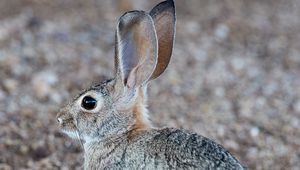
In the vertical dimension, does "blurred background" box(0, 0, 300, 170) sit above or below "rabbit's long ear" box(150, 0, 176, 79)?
above

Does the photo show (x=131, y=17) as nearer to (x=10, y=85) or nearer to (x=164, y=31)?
(x=164, y=31)

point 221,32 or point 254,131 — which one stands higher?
point 221,32

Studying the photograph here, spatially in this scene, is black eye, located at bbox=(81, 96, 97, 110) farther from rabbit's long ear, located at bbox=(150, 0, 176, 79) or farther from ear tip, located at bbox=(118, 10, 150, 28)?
ear tip, located at bbox=(118, 10, 150, 28)

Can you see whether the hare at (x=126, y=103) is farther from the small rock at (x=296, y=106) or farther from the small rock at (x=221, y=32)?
the small rock at (x=221, y=32)

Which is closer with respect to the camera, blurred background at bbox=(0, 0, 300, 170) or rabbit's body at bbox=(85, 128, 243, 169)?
rabbit's body at bbox=(85, 128, 243, 169)

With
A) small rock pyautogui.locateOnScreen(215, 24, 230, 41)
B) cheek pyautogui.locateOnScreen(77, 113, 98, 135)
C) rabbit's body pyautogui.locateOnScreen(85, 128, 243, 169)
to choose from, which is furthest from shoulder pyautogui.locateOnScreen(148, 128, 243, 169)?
small rock pyautogui.locateOnScreen(215, 24, 230, 41)

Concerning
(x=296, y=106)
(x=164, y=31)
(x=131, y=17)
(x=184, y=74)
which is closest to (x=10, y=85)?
(x=184, y=74)

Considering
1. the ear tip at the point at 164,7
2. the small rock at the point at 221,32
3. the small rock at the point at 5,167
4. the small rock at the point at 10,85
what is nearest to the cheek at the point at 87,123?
the ear tip at the point at 164,7
